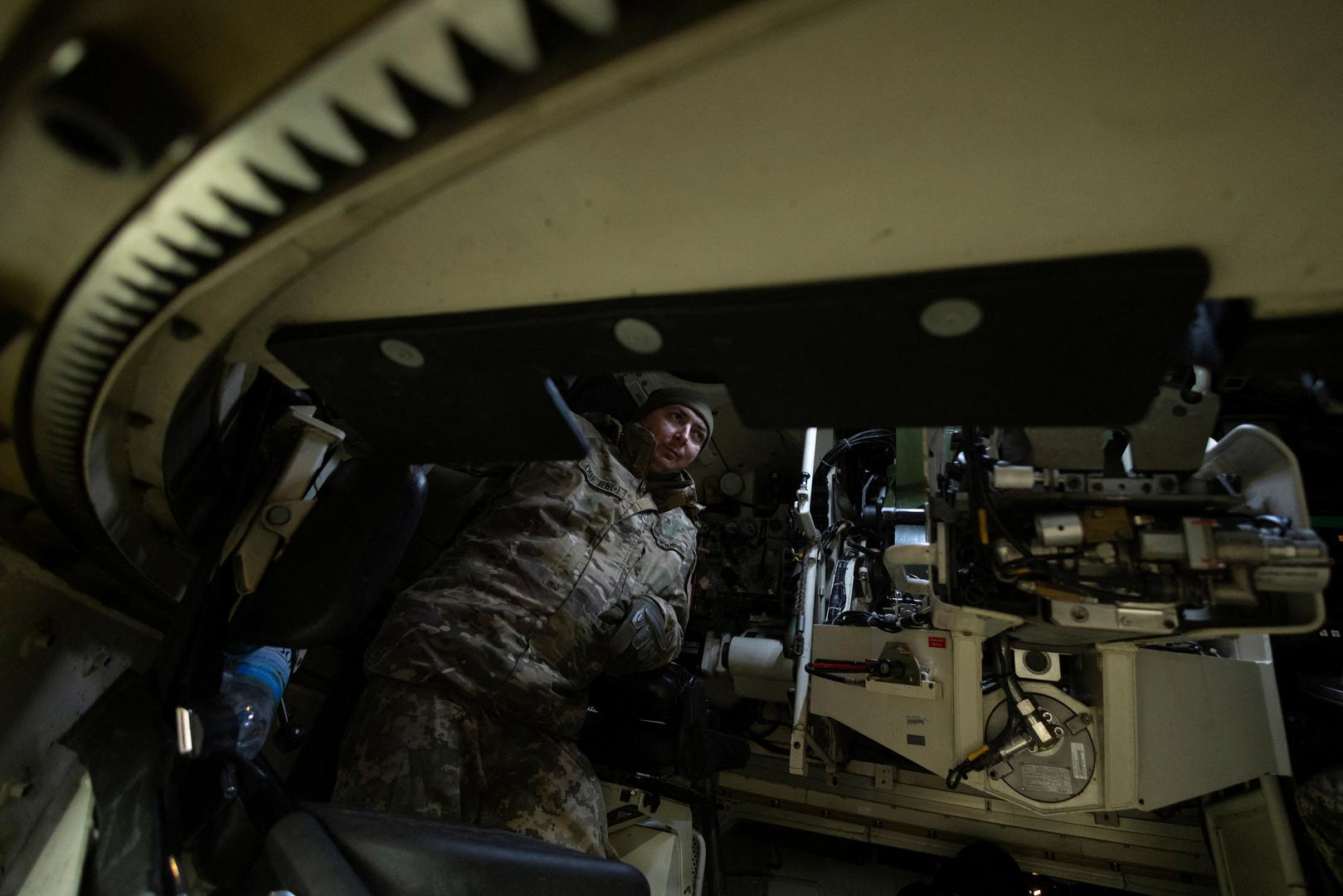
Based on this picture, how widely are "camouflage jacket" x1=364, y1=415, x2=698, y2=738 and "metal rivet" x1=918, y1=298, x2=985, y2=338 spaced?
1720 mm

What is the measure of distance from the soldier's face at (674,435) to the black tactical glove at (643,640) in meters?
0.80

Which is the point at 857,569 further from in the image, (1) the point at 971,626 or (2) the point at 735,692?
(1) the point at 971,626

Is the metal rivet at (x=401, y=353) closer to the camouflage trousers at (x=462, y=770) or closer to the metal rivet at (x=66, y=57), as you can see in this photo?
the metal rivet at (x=66, y=57)

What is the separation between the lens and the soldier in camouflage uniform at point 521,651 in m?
1.85

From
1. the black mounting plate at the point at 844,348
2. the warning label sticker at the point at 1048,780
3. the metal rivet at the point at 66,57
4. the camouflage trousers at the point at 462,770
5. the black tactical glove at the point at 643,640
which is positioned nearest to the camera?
the metal rivet at the point at 66,57

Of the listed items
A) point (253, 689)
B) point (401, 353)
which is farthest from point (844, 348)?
point (253, 689)

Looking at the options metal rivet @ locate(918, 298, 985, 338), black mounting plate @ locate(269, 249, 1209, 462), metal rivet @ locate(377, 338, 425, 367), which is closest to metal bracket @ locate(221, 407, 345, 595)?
black mounting plate @ locate(269, 249, 1209, 462)

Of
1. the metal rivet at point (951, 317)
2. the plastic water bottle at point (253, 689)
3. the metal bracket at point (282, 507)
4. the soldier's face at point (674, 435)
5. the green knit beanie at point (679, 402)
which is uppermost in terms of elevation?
the green knit beanie at point (679, 402)

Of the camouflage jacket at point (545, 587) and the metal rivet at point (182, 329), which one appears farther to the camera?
the camouflage jacket at point (545, 587)

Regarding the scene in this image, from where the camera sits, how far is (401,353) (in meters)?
0.90

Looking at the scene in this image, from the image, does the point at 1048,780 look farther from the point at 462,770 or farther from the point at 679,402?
the point at 679,402

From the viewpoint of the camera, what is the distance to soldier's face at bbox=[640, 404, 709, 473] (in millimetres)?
3160

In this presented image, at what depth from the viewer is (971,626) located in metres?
1.75

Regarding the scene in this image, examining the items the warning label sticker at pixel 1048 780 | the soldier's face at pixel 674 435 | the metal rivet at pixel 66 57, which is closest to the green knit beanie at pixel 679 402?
the soldier's face at pixel 674 435
